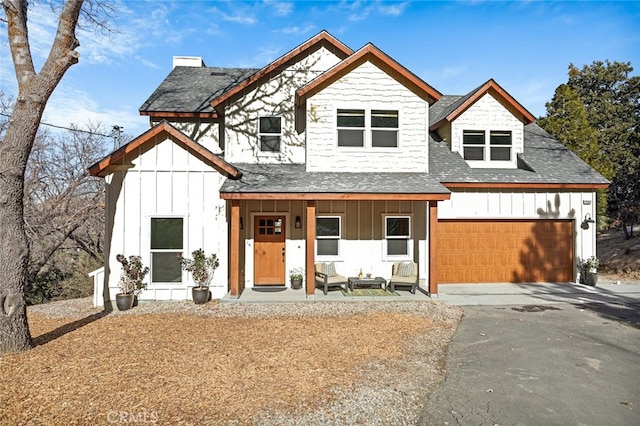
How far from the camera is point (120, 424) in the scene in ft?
13.3

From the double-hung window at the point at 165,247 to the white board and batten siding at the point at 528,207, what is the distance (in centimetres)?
836

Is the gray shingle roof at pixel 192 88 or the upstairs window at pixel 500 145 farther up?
the gray shingle roof at pixel 192 88

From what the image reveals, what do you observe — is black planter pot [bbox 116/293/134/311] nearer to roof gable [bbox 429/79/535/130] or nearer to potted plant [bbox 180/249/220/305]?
potted plant [bbox 180/249/220/305]

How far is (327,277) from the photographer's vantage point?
433 inches

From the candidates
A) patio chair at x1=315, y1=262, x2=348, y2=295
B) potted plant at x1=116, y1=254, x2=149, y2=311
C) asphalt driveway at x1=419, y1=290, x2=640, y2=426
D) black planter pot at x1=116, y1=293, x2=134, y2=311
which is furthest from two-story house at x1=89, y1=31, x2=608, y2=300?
asphalt driveway at x1=419, y1=290, x2=640, y2=426

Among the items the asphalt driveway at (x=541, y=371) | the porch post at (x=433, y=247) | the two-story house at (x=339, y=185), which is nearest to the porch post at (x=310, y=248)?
the two-story house at (x=339, y=185)

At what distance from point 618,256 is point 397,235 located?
14384mm

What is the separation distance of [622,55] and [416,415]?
134ft

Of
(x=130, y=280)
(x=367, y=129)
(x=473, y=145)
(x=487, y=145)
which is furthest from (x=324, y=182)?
(x=487, y=145)

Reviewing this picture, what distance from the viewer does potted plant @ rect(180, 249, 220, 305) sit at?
10023mm

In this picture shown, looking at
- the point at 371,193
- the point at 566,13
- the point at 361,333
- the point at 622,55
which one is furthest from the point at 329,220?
the point at 622,55

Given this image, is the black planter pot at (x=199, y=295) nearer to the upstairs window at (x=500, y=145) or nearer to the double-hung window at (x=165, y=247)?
the double-hung window at (x=165, y=247)

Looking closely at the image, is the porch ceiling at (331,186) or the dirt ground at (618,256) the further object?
the dirt ground at (618,256)

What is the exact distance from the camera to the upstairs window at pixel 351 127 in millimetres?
11734
